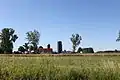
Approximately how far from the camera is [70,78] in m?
11.8

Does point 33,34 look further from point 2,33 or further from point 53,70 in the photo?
point 53,70

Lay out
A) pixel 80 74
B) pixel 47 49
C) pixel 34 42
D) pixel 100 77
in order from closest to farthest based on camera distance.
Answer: pixel 100 77 < pixel 80 74 < pixel 34 42 < pixel 47 49

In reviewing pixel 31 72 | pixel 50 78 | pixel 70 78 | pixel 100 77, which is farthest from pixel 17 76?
pixel 100 77

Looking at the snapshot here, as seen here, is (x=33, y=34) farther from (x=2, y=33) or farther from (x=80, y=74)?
(x=80, y=74)

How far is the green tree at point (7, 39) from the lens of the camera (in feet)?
465

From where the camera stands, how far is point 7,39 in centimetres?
14612

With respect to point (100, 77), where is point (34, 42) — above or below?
above

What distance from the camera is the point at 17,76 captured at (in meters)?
12.1

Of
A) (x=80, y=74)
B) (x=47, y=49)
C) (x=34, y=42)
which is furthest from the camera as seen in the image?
(x=47, y=49)

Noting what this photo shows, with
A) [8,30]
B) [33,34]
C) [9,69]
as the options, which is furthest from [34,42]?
[9,69]

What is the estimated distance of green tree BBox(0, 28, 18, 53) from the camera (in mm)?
141875

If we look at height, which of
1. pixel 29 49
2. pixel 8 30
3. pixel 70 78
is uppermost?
pixel 8 30

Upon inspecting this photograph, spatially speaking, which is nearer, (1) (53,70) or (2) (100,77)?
(2) (100,77)

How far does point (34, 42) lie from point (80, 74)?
447 ft
